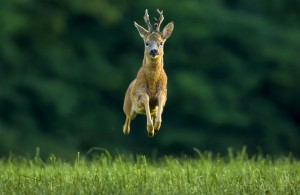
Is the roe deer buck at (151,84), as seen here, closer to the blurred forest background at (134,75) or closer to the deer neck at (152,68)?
the deer neck at (152,68)

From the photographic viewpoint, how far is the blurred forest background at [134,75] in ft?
85.7

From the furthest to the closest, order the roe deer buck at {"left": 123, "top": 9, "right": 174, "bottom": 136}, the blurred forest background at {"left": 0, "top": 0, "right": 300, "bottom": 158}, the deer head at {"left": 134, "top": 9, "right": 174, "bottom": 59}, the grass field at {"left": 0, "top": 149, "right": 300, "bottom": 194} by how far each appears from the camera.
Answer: the blurred forest background at {"left": 0, "top": 0, "right": 300, "bottom": 158} < the grass field at {"left": 0, "top": 149, "right": 300, "bottom": 194} < the roe deer buck at {"left": 123, "top": 9, "right": 174, "bottom": 136} < the deer head at {"left": 134, "top": 9, "right": 174, "bottom": 59}

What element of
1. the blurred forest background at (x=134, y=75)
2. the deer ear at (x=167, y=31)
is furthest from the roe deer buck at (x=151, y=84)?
the blurred forest background at (x=134, y=75)

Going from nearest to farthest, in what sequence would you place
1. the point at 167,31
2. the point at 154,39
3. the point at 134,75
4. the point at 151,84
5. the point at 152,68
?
the point at 154,39, the point at 167,31, the point at 152,68, the point at 151,84, the point at 134,75

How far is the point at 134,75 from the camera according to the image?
2641 cm

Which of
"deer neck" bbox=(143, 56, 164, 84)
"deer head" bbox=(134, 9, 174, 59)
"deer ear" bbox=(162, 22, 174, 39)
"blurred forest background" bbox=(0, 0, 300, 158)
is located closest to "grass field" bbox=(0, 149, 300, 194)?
"deer neck" bbox=(143, 56, 164, 84)

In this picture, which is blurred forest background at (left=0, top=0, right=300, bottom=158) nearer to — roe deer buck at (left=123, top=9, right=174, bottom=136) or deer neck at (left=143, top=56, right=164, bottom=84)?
roe deer buck at (left=123, top=9, right=174, bottom=136)

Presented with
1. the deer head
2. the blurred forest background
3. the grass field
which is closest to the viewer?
the deer head

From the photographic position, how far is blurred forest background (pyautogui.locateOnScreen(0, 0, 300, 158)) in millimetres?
26109

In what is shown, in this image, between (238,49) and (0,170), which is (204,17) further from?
(0,170)

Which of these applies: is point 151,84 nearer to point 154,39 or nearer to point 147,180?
point 154,39

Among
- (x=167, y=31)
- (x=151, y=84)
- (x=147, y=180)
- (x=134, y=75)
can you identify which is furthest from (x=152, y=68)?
(x=134, y=75)

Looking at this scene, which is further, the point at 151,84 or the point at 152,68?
the point at 151,84

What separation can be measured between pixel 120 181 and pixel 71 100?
17529 millimetres
